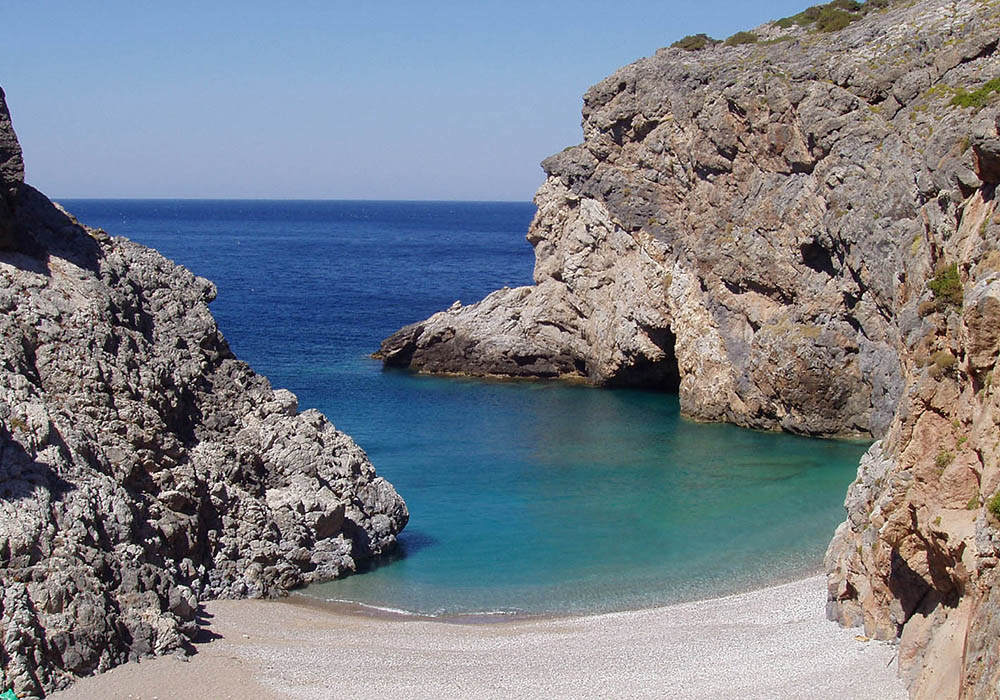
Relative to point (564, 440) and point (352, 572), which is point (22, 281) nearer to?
point (352, 572)

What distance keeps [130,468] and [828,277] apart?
29.9 metres

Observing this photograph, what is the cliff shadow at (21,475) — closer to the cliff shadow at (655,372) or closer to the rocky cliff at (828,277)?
the rocky cliff at (828,277)

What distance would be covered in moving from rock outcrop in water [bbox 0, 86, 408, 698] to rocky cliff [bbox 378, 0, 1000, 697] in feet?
45.4

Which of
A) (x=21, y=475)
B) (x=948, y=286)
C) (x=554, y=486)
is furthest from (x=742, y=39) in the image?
(x=21, y=475)

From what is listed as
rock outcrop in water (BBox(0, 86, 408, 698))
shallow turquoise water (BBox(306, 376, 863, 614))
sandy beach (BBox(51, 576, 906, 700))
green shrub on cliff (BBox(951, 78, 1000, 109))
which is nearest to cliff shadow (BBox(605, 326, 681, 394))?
shallow turquoise water (BBox(306, 376, 863, 614))

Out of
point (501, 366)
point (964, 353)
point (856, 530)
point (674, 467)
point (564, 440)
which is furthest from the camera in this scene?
point (501, 366)

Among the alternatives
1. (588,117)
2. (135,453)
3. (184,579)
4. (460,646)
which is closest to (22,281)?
(135,453)

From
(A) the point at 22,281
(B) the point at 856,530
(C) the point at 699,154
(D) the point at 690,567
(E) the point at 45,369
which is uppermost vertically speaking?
(C) the point at 699,154

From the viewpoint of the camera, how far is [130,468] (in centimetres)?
2556

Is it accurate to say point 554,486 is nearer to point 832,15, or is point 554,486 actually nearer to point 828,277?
point 828,277

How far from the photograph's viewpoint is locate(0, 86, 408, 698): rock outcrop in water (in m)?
21.4

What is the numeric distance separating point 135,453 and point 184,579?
3.22 metres

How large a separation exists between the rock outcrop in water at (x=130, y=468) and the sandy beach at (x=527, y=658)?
1192 millimetres

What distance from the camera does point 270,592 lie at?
27.0m
